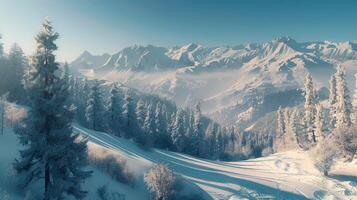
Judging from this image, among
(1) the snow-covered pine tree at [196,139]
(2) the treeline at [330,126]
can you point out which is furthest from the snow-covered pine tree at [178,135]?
(2) the treeline at [330,126]

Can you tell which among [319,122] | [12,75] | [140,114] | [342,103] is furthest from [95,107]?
[342,103]

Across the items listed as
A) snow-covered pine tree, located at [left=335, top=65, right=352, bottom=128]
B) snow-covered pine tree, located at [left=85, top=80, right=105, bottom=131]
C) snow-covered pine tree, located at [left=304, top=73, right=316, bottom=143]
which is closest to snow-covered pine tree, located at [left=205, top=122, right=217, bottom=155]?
snow-covered pine tree, located at [left=304, top=73, right=316, bottom=143]

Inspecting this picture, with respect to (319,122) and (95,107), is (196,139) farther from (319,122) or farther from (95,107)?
(319,122)

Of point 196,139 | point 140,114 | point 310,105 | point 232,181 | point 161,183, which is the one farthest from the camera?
point 196,139

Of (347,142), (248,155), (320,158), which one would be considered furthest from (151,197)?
(248,155)

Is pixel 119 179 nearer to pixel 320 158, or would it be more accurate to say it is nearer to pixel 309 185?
pixel 309 185

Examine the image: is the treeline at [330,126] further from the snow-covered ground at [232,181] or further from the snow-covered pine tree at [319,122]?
the snow-covered ground at [232,181]
